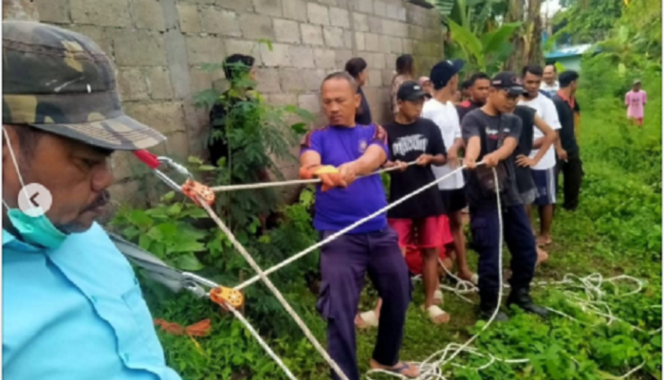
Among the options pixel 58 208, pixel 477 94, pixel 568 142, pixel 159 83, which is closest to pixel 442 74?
pixel 477 94

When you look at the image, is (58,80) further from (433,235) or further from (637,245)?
(637,245)

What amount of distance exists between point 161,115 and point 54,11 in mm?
968

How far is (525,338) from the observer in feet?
12.4

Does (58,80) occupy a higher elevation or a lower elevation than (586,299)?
higher

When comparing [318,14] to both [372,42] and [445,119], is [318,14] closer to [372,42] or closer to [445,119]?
[372,42]

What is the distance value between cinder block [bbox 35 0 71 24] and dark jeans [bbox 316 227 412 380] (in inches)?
71.5

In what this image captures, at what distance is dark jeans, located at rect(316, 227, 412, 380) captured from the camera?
9.93 feet

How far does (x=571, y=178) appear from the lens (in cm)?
694

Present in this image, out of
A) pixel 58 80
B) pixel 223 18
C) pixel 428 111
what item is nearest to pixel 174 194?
pixel 223 18

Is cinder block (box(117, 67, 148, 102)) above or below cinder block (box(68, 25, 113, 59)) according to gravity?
below

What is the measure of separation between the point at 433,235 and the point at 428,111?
1.14 metres

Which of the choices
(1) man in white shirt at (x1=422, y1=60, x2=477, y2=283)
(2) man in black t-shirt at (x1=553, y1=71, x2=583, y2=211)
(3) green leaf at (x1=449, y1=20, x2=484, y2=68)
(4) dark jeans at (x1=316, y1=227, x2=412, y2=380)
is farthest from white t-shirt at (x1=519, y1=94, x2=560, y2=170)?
(3) green leaf at (x1=449, y1=20, x2=484, y2=68)

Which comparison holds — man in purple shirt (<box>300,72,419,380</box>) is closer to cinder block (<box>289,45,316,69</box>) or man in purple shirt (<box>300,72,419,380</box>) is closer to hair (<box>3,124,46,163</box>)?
hair (<box>3,124,46,163</box>)

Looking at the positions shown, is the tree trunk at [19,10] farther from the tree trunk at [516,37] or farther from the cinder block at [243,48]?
the tree trunk at [516,37]
